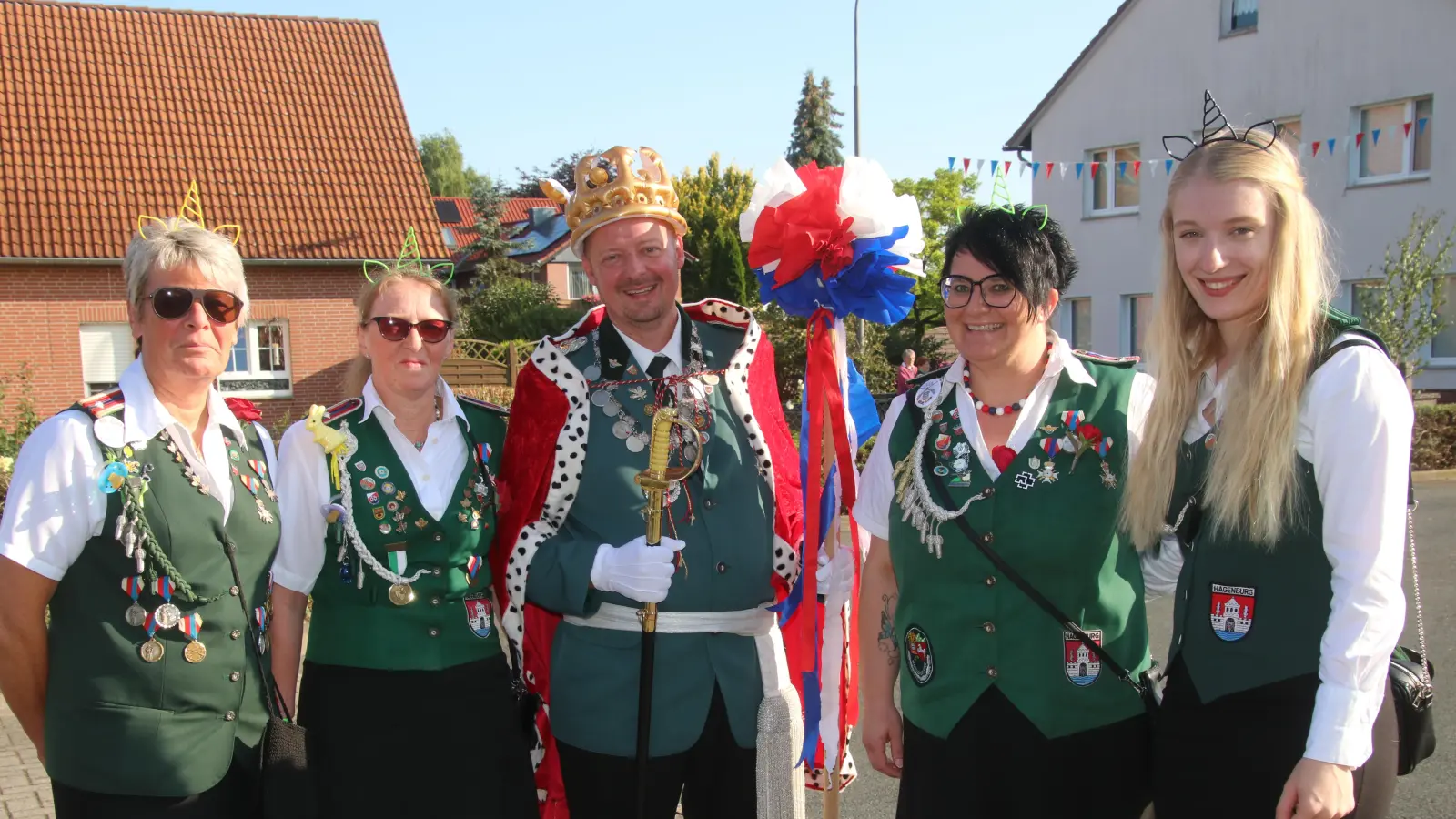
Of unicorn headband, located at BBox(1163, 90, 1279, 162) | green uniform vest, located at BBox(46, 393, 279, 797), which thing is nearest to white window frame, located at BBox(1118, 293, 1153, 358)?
unicorn headband, located at BBox(1163, 90, 1279, 162)

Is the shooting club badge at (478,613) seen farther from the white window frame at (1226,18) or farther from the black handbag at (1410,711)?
the white window frame at (1226,18)

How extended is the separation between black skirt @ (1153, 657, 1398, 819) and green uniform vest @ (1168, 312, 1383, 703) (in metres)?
0.03

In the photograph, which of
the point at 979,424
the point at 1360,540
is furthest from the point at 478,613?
the point at 1360,540

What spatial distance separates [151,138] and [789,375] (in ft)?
33.3

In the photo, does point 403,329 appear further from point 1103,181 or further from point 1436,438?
point 1103,181

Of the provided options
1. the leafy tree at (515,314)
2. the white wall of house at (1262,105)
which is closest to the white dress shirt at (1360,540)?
the white wall of house at (1262,105)

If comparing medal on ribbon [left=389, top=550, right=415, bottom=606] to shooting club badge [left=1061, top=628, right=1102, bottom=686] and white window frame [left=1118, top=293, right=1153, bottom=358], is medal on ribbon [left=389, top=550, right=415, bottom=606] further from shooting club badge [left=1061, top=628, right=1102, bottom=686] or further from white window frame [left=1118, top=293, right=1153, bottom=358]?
white window frame [left=1118, top=293, right=1153, bottom=358]

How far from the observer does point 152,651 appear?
92.6 inches

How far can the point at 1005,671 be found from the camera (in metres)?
2.42

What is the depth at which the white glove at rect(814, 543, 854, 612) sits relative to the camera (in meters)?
3.02

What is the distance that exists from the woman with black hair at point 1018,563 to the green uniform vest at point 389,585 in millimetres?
1103

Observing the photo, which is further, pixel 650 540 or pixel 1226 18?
pixel 1226 18

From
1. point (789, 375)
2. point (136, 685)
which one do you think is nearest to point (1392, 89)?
point (789, 375)

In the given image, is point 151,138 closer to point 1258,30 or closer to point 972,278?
point 972,278
